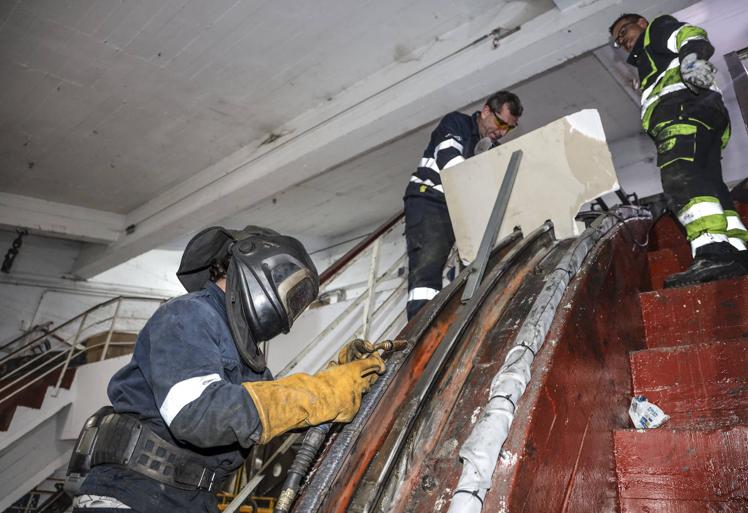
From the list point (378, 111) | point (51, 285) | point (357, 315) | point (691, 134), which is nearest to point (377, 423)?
point (691, 134)

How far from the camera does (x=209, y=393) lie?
4.28 feet

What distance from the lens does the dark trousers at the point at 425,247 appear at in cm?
318

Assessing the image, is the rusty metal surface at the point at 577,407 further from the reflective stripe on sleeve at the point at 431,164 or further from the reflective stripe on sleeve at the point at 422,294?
the reflective stripe on sleeve at the point at 431,164

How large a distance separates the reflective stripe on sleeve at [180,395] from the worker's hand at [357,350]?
614 mm

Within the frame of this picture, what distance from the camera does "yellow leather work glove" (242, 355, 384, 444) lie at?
54.2 inches

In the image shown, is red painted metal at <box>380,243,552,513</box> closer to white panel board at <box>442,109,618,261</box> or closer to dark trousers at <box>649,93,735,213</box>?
white panel board at <box>442,109,618,261</box>

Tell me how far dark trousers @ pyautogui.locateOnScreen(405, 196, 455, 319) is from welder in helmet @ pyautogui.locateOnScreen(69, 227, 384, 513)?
1505 mm

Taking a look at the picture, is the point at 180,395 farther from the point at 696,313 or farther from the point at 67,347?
the point at 67,347

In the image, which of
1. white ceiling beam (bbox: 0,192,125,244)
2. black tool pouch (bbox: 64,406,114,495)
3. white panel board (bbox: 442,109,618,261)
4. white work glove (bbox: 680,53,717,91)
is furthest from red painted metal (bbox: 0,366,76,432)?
Result: white work glove (bbox: 680,53,717,91)

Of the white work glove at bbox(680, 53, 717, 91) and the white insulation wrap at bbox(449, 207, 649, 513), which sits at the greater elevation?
the white work glove at bbox(680, 53, 717, 91)

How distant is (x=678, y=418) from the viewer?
1697 mm

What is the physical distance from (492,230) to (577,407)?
3.01 ft

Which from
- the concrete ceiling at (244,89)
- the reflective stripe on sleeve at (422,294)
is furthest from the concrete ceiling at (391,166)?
the reflective stripe on sleeve at (422,294)

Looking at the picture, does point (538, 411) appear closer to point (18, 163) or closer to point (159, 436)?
point (159, 436)
